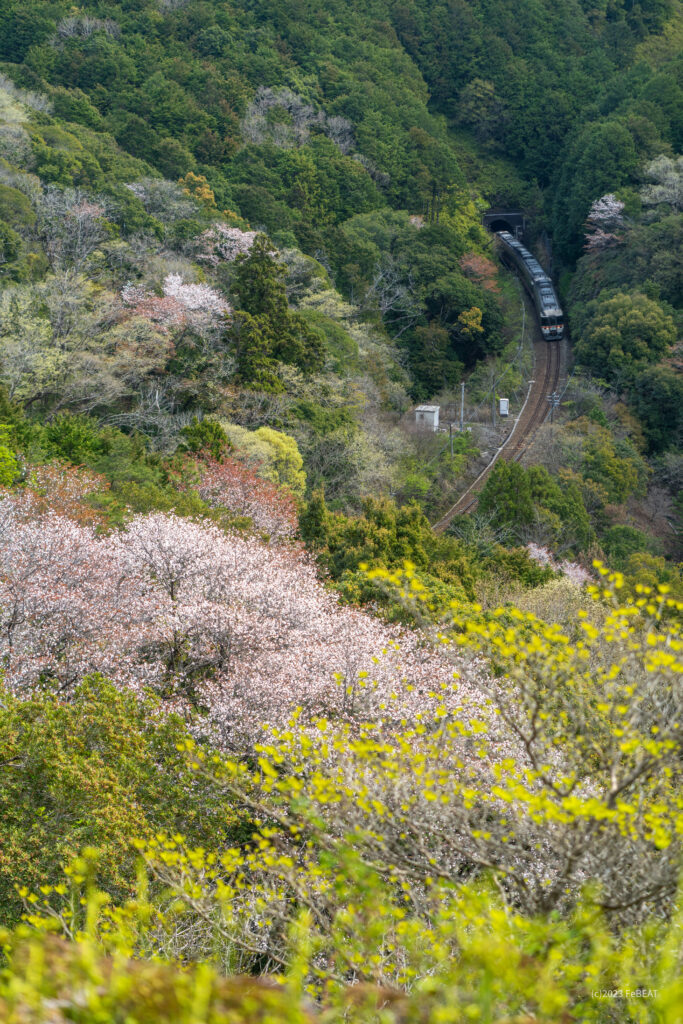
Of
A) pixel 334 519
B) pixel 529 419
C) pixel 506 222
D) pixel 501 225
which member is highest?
pixel 506 222

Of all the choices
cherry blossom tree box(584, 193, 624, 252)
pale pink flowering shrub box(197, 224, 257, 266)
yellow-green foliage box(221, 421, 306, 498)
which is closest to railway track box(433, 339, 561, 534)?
cherry blossom tree box(584, 193, 624, 252)

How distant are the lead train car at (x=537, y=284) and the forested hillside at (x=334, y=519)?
138 centimetres

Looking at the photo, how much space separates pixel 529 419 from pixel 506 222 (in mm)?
24905

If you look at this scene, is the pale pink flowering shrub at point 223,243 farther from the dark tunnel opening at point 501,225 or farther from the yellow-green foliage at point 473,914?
the yellow-green foliage at point 473,914

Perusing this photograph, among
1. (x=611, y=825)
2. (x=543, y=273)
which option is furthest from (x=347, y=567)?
(x=543, y=273)

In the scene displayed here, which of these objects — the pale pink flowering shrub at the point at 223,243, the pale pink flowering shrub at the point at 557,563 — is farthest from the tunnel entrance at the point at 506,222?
the pale pink flowering shrub at the point at 557,563

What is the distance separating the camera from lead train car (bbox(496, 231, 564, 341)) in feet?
143

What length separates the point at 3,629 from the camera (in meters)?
11.0

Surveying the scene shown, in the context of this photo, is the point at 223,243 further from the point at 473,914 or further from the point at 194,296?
the point at 473,914

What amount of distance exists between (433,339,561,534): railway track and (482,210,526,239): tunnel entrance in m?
14.8

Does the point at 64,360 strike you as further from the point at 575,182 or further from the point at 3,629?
the point at 575,182

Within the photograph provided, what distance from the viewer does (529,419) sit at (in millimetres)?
36188

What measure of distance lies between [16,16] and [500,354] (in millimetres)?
36102

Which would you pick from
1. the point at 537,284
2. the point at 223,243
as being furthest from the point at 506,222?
the point at 223,243
